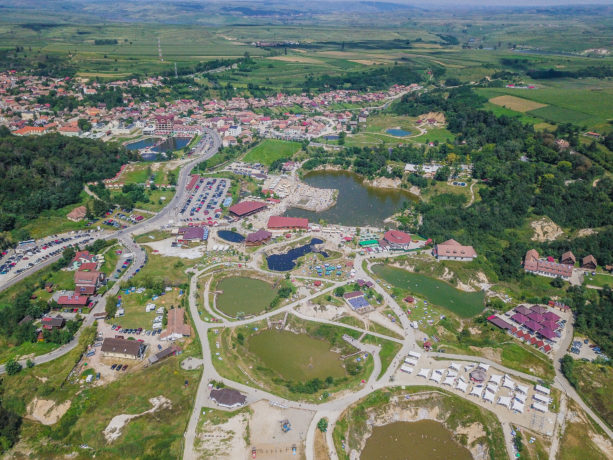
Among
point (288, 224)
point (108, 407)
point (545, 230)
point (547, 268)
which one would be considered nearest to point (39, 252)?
point (108, 407)

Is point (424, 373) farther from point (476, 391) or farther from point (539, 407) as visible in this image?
point (539, 407)

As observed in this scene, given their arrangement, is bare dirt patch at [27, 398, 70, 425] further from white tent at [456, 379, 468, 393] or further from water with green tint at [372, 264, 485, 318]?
water with green tint at [372, 264, 485, 318]

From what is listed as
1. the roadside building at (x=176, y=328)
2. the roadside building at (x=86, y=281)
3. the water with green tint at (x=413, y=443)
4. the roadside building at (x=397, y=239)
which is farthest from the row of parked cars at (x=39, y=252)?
the water with green tint at (x=413, y=443)

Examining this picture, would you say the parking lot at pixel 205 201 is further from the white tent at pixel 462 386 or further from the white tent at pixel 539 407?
the white tent at pixel 539 407

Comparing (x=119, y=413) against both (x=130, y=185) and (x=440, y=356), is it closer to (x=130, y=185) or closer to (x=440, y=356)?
(x=440, y=356)

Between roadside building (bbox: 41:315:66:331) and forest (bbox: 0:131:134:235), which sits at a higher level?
forest (bbox: 0:131:134:235)

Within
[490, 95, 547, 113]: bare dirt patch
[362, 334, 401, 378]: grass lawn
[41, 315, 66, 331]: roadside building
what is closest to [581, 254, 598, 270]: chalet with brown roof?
[362, 334, 401, 378]: grass lawn
